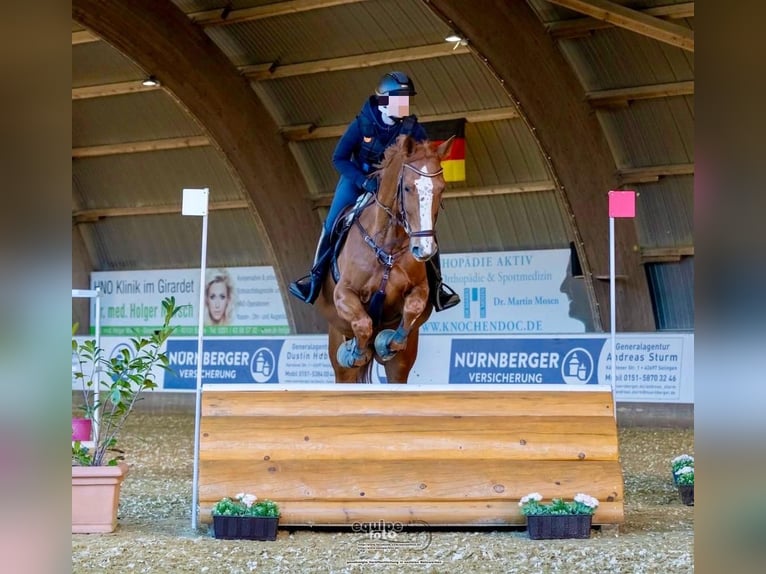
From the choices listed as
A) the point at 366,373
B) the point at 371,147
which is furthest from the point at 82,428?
the point at 371,147

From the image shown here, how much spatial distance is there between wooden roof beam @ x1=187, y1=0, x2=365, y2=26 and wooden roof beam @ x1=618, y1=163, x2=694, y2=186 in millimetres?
3622

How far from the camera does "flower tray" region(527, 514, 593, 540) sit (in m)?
4.45

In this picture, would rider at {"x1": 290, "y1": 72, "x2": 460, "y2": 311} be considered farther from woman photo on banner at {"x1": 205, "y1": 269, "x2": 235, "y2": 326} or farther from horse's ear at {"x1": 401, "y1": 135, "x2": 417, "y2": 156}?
woman photo on banner at {"x1": 205, "y1": 269, "x2": 235, "y2": 326}

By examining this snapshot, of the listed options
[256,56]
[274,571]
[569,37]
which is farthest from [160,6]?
[274,571]

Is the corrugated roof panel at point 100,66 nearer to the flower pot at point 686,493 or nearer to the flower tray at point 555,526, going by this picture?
the flower pot at point 686,493

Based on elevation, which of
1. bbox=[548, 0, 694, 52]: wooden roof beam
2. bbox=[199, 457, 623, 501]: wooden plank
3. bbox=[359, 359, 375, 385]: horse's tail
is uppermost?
bbox=[548, 0, 694, 52]: wooden roof beam

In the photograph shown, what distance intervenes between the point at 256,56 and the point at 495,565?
9688 mm

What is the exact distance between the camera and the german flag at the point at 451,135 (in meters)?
12.0

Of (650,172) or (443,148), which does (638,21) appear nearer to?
(650,172)

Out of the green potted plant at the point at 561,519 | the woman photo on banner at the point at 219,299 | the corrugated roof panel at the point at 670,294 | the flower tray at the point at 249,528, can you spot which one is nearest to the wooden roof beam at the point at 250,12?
the woman photo on banner at the point at 219,299

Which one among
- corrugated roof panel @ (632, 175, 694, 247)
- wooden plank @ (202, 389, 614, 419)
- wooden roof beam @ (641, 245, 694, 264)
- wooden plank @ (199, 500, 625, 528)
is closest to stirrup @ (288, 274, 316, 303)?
wooden plank @ (202, 389, 614, 419)

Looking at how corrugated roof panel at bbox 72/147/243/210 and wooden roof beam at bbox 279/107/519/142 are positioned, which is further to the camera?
corrugated roof panel at bbox 72/147/243/210
